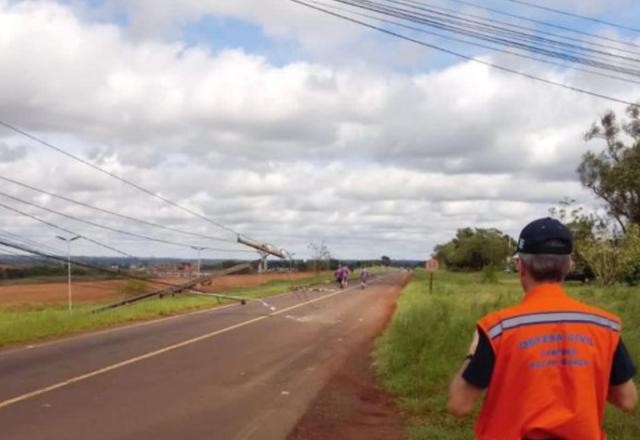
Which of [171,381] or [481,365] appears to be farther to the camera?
[171,381]

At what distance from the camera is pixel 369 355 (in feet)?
56.1

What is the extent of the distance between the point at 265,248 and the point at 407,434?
23.1 meters

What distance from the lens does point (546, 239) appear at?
3287 millimetres

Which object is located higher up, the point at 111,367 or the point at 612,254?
the point at 612,254

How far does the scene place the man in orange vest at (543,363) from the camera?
10.0 feet

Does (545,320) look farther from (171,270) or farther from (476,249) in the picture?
(476,249)

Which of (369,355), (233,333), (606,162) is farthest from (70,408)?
(606,162)

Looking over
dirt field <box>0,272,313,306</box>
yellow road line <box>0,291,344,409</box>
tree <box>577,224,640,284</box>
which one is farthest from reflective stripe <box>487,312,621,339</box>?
tree <box>577,224,640,284</box>

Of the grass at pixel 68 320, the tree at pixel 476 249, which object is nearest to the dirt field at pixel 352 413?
the grass at pixel 68 320

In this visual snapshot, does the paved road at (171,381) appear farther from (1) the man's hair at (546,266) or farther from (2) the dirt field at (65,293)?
(2) the dirt field at (65,293)

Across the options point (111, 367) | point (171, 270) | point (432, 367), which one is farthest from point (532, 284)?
point (171, 270)

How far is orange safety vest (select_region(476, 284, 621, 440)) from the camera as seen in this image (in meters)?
3.06

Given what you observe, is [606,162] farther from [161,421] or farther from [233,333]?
[161,421]

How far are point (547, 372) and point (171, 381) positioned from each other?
10.5 metres
